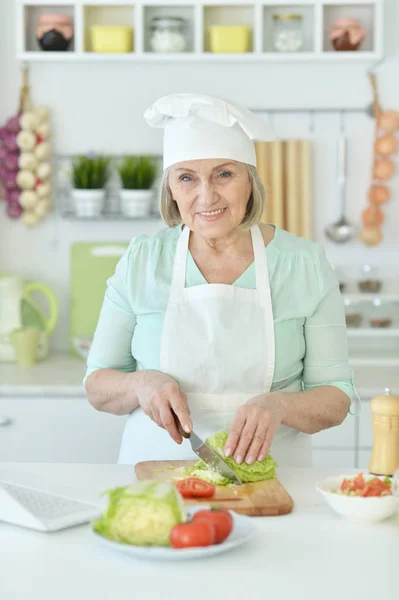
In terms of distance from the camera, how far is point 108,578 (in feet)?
3.84

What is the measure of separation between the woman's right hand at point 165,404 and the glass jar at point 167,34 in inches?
64.3

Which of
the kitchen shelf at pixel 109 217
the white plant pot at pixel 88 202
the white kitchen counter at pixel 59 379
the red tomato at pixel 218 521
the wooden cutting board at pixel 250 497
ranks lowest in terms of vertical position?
the white kitchen counter at pixel 59 379

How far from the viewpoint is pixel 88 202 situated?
10.6 ft

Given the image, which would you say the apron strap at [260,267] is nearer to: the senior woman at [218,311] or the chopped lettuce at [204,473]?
the senior woman at [218,311]

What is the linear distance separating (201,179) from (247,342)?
339 mm

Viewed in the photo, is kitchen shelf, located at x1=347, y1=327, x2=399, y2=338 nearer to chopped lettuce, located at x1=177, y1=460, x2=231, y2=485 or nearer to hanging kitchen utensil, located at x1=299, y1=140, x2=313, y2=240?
hanging kitchen utensil, located at x1=299, y1=140, x2=313, y2=240

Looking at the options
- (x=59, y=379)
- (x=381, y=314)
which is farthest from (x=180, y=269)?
(x=381, y=314)

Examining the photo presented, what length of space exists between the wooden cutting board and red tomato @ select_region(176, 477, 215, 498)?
0.04 feet

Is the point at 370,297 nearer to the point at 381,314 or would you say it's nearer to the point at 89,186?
the point at 381,314

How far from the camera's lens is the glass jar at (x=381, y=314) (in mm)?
3225

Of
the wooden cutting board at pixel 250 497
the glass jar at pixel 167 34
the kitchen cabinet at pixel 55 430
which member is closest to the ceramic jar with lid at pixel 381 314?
the kitchen cabinet at pixel 55 430

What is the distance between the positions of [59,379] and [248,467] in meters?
1.44

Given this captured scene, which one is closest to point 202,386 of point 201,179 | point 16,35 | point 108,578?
point 201,179

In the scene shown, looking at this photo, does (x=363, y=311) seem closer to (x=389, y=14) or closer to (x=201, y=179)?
(x=389, y=14)
